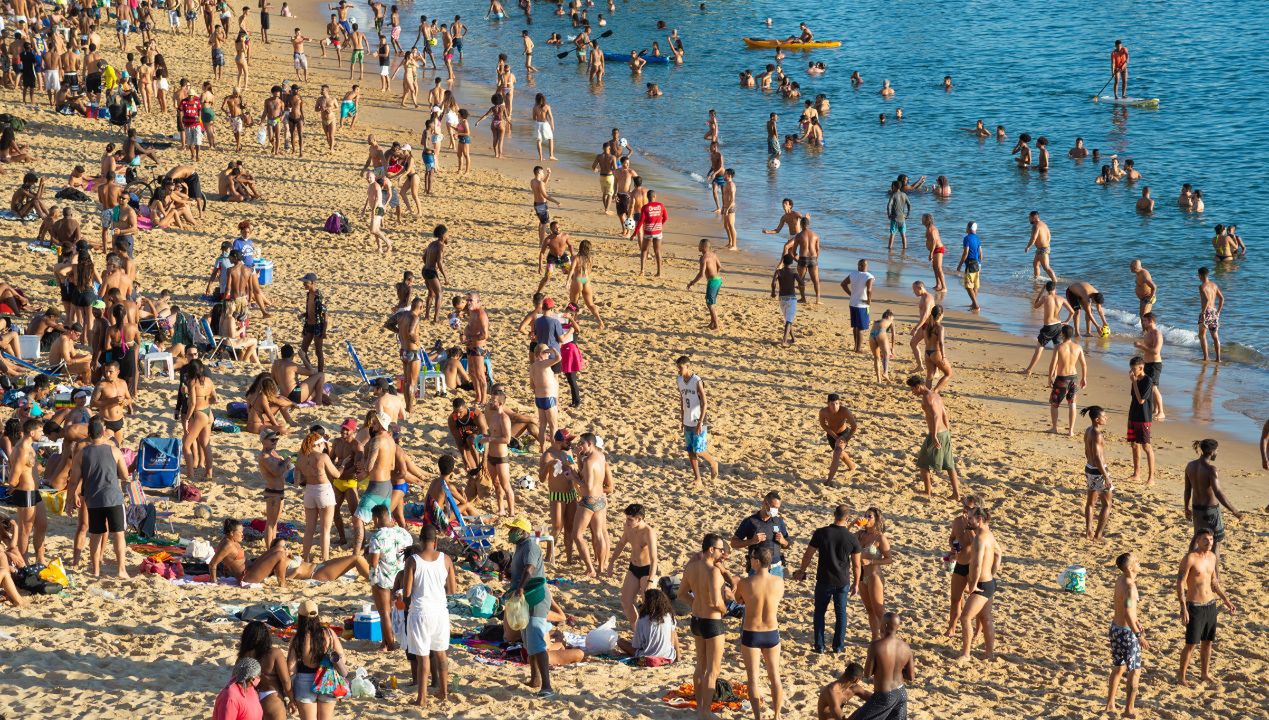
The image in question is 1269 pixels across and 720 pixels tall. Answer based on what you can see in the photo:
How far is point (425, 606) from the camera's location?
9.38 meters

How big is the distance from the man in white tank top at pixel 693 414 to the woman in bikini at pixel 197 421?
4.64m

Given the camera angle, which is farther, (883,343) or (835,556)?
(883,343)

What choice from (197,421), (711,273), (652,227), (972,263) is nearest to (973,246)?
(972,263)

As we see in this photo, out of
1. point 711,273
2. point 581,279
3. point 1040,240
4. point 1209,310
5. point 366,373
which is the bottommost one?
point 366,373

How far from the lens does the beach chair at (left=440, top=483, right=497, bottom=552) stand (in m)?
12.3

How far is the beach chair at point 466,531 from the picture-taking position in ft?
40.4

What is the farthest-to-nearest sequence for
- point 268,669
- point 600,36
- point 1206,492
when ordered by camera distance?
1. point 600,36
2. point 1206,492
3. point 268,669

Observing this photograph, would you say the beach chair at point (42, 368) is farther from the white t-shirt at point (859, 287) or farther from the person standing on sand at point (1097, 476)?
the person standing on sand at point (1097, 476)

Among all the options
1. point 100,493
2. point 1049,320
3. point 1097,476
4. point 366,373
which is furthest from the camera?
point 1049,320

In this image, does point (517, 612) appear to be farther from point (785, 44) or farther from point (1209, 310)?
point (785, 44)

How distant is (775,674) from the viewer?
381 inches

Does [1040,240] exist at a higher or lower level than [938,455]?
higher

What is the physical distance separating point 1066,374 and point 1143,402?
1.28 meters

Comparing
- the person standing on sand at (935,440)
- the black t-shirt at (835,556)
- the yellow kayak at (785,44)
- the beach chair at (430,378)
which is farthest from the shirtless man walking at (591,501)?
the yellow kayak at (785,44)
